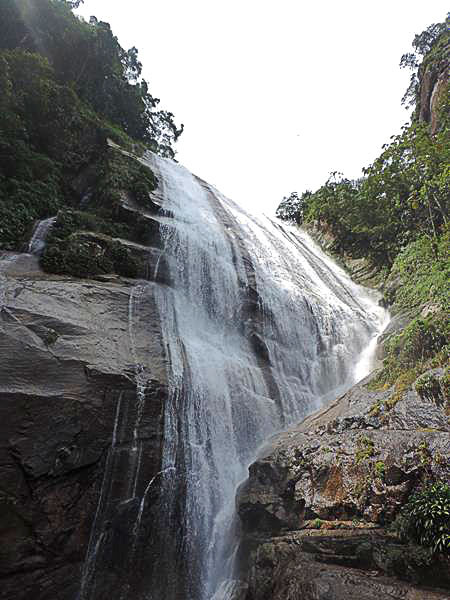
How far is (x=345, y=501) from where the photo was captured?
605cm

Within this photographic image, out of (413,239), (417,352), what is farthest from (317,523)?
(413,239)

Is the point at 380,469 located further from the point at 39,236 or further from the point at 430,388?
the point at 39,236

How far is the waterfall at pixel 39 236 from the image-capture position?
1065 centimetres

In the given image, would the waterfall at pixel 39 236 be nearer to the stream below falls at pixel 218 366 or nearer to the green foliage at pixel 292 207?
the stream below falls at pixel 218 366

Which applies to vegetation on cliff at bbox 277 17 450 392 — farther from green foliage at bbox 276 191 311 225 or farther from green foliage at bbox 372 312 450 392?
green foliage at bbox 276 191 311 225

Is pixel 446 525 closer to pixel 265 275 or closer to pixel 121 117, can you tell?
pixel 265 275

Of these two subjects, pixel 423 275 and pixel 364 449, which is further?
pixel 423 275

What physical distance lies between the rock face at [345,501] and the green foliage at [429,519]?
0.60 feet

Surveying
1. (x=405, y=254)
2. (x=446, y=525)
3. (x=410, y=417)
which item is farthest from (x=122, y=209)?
(x=405, y=254)

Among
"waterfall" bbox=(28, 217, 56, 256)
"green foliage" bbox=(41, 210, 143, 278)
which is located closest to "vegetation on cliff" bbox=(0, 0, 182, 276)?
"green foliage" bbox=(41, 210, 143, 278)

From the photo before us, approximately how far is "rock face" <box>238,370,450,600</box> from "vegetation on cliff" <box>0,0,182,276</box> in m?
7.53

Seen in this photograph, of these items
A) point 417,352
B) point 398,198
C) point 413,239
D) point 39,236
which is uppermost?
point 398,198

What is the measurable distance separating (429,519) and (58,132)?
17882mm

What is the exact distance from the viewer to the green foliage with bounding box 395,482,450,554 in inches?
181
